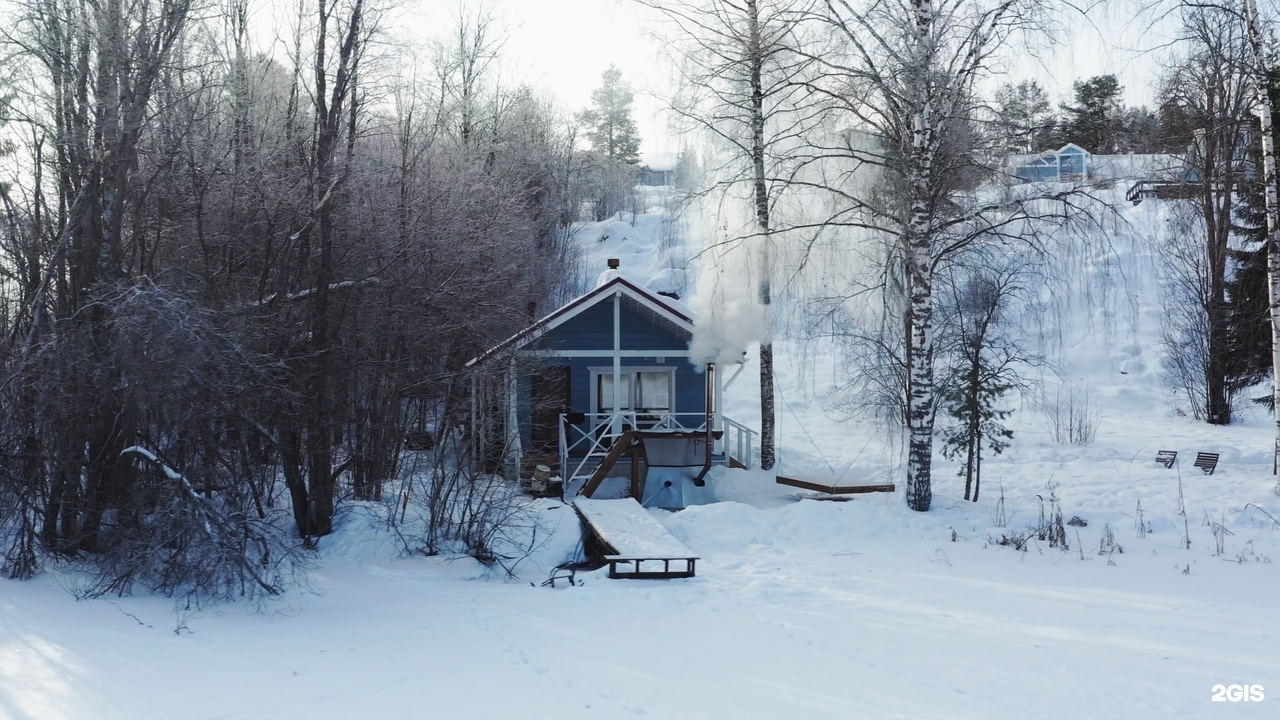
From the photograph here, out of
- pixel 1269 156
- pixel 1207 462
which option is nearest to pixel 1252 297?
pixel 1207 462

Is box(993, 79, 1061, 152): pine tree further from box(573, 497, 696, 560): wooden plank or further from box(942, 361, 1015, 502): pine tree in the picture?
box(573, 497, 696, 560): wooden plank

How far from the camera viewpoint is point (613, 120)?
203 ft

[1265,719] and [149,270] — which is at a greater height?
[149,270]

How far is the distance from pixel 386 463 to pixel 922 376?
8436 millimetres

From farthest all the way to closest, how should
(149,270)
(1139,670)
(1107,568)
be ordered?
(149,270)
(1107,568)
(1139,670)

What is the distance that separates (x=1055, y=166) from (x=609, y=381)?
1008 cm

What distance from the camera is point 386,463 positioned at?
1482cm

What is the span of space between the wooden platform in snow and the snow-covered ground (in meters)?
0.28

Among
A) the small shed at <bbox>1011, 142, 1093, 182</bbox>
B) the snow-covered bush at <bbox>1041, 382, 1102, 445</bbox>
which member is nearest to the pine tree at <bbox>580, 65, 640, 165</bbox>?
the small shed at <bbox>1011, 142, 1093, 182</bbox>

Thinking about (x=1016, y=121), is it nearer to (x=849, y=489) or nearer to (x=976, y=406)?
(x=976, y=406)

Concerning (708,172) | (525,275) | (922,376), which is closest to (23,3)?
(708,172)

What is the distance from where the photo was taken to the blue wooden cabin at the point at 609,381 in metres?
17.2

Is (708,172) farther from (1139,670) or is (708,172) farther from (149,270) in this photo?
(1139,670)

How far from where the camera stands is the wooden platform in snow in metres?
9.30
